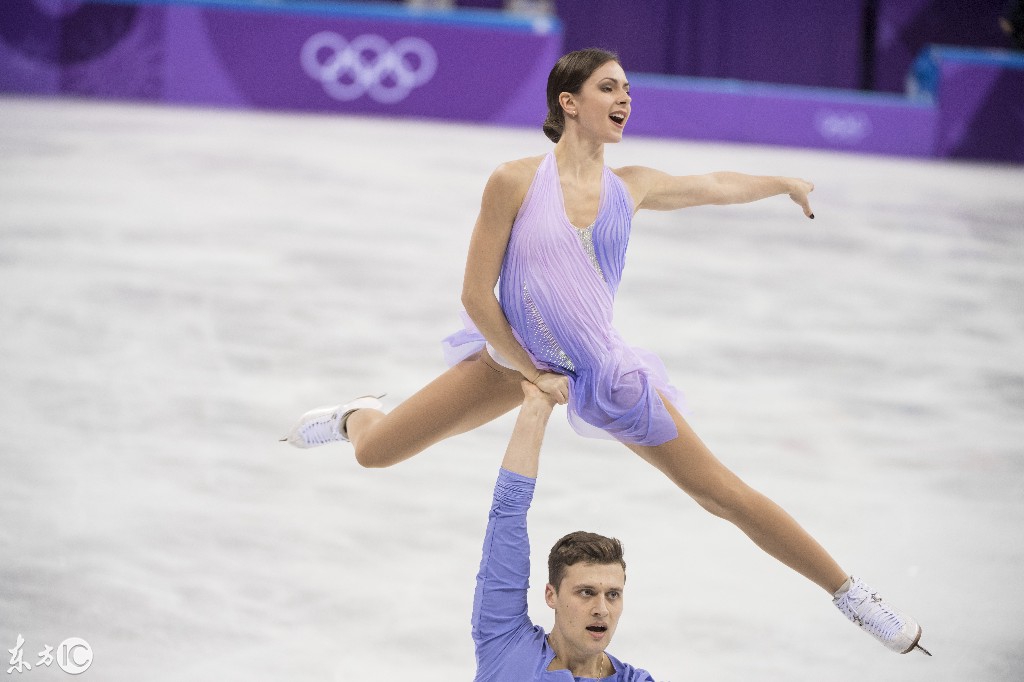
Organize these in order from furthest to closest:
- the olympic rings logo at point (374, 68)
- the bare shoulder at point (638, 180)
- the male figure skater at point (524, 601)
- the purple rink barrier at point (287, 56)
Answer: the olympic rings logo at point (374, 68)
the purple rink barrier at point (287, 56)
the bare shoulder at point (638, 180)
the male figure skater at point (524, 601)

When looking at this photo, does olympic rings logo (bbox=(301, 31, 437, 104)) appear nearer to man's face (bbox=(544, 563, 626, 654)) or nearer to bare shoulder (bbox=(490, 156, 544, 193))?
bare shoulder (bbox=(490, 156, 544, 193))

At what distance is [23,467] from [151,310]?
2174mm

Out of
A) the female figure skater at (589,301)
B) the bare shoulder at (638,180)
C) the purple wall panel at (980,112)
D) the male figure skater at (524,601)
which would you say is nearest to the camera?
the male figure skater at (524,601)

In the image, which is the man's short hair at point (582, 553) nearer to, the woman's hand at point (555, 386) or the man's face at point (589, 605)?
the man's face at point (589, 605)

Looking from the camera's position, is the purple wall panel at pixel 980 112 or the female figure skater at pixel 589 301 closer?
the female figure skater at pixel 589 301

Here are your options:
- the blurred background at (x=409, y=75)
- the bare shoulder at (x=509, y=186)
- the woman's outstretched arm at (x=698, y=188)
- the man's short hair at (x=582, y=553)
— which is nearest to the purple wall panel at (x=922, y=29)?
the blurred background at (x=409, y=75)

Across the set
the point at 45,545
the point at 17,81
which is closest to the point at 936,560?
the point at 45,545

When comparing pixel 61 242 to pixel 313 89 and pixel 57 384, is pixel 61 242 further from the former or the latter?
pixel 313 89

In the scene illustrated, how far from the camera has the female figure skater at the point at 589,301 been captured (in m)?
2.98

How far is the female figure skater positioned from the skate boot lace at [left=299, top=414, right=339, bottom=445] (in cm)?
80

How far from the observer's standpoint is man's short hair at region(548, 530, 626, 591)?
266 cm

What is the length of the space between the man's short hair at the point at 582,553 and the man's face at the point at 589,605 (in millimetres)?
14

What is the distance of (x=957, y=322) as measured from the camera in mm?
7418

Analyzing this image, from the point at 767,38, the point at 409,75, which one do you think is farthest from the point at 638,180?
the point at 767,38
